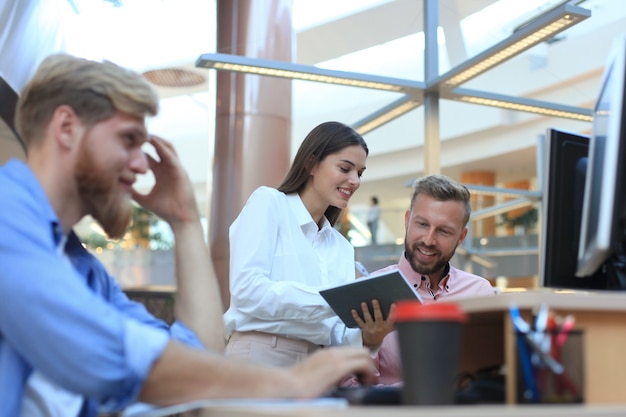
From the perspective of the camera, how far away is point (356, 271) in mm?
3018

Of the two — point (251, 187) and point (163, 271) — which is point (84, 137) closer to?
point (251, 187)

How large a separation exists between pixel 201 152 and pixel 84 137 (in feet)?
53.3

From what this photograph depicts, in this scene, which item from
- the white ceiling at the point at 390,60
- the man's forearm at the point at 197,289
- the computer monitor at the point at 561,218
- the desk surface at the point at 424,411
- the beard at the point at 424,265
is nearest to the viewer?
the desk surface at the point at 424,411

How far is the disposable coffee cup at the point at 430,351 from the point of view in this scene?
106 centimetres

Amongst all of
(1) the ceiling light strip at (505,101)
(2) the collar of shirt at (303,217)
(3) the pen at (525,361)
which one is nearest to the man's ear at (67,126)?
(3) the pen at (525,361)

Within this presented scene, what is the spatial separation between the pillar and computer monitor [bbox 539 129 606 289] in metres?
5.85

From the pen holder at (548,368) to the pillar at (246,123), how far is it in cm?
651

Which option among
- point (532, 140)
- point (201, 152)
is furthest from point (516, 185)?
point (201, 152)

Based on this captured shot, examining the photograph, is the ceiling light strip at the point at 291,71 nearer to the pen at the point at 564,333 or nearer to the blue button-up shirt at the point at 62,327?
the blue button-up shirt at the point at 62,327

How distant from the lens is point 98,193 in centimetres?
135

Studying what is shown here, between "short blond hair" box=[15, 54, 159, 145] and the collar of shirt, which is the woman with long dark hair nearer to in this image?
the collar of shirt

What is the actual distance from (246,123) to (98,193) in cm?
642

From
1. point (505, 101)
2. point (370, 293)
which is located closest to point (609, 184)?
point (370, 293)

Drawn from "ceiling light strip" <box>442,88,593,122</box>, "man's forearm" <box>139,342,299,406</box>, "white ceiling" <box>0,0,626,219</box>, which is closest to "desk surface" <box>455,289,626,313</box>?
"man's forearm" <box>139,342,299,406</box>
